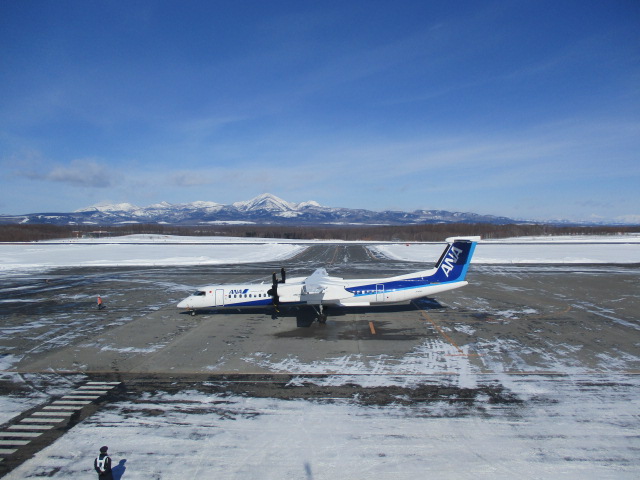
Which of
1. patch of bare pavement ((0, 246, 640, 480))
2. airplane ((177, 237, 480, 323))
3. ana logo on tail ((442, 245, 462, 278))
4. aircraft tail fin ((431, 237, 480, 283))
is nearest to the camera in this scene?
patch of bare pavement ((0, 246, 640, 480))

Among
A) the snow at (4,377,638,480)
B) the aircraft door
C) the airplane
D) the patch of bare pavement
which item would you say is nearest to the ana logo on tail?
the airplane

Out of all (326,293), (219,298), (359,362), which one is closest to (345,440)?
(359,362)

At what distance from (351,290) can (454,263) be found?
23.0 ft

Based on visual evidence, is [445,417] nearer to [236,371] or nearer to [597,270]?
[236,371]

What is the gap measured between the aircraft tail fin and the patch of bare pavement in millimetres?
2563

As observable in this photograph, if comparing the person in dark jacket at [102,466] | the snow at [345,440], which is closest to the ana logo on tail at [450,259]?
the snow at [345,440]

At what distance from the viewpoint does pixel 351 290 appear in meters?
22.6

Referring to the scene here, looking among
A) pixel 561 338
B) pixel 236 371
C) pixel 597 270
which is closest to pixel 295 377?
pixel 236 371

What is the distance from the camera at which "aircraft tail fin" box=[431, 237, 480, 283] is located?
75.5 ft

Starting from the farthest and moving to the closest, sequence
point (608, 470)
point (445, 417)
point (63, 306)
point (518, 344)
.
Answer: point (63, 306)
point (518, 344)
point (445, 417)
point (608, 470)

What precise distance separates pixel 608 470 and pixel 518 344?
957 cm

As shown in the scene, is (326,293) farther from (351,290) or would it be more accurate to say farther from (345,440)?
(345,440)

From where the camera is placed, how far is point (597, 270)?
43562 millimetres

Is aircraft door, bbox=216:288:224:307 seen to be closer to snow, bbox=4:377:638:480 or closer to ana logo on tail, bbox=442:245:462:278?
snow, bbox=4:377:638:480
